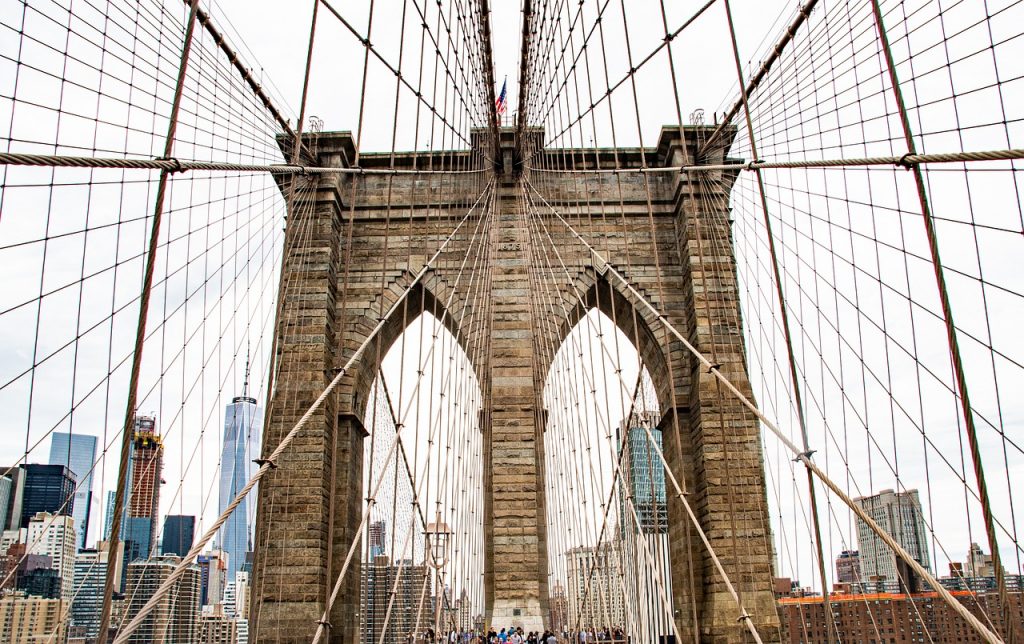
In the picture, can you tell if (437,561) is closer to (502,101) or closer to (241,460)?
(502,101)

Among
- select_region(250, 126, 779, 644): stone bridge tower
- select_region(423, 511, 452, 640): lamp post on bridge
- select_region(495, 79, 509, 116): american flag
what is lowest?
select_region(423, 511, 452, 640): lamp post on bridge

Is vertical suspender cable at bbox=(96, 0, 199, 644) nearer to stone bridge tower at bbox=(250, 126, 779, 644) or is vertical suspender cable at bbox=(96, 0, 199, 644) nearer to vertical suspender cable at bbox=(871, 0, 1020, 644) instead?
vertical suspender cable at bbox=(871, 0, 1020, 644)

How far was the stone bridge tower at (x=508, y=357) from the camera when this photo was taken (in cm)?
1210

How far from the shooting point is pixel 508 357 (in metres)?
13.7

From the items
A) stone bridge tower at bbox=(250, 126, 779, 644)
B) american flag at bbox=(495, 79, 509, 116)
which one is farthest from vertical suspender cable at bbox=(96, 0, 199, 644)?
american flag at bbox=(495, 79, 509, 116)

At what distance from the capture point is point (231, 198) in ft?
35.1

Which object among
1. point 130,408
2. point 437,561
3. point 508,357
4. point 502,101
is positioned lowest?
point 437,561

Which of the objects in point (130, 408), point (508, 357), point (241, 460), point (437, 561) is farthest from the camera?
point (241, 460)

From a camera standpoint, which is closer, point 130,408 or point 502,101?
point 130,408

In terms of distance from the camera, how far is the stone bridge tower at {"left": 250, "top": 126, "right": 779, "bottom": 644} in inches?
476

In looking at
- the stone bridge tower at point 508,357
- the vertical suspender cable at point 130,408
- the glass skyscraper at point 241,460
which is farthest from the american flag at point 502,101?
the vertical suspender cable at point 130,408

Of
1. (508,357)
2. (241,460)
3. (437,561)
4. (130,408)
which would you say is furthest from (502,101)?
(241,460)

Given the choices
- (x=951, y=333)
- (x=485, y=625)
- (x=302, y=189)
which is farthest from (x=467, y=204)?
(x=951, y=333)

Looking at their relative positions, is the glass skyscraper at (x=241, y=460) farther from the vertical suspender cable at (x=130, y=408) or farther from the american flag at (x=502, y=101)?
the american flag at (x=502, y=101)
